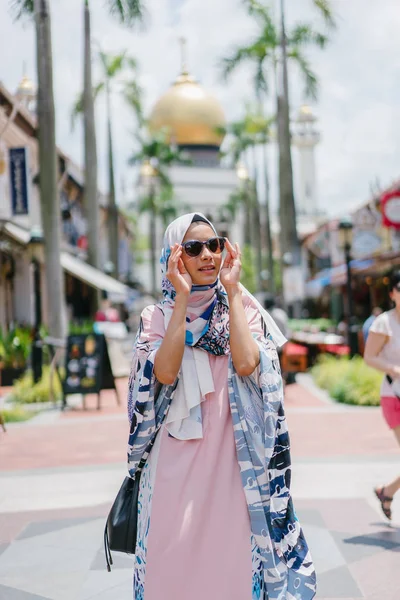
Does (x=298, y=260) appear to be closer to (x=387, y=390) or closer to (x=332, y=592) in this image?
(x=387, y=390)

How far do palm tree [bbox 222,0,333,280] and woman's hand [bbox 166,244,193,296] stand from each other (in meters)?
19.3

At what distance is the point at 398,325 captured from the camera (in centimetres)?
570

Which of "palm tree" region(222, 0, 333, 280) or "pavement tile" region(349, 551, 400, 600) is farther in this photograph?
"palm tree" region(222, 0, 333, 280)

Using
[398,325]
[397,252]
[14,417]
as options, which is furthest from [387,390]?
[397,252]

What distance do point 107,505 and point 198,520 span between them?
3.58 m

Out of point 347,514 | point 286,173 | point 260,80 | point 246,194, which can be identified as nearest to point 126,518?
point 347,514

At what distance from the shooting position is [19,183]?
2111cm

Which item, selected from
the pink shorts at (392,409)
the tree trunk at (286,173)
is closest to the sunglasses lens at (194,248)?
the pink shorts at (392,409)

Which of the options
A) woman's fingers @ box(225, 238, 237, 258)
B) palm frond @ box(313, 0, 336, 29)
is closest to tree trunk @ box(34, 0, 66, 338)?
palm frond @ box(313, 0, 336, 29)

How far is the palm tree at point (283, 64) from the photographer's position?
23172mm

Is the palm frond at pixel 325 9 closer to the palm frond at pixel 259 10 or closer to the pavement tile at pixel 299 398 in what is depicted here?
the palm frond at pixel 259 10

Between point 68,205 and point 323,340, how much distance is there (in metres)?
17.4

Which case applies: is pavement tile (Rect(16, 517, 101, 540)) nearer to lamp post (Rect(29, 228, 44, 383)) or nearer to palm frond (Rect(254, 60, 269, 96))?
lamp post (Rect(29, 228, 44, 383))

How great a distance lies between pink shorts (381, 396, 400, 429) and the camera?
5656 mm
